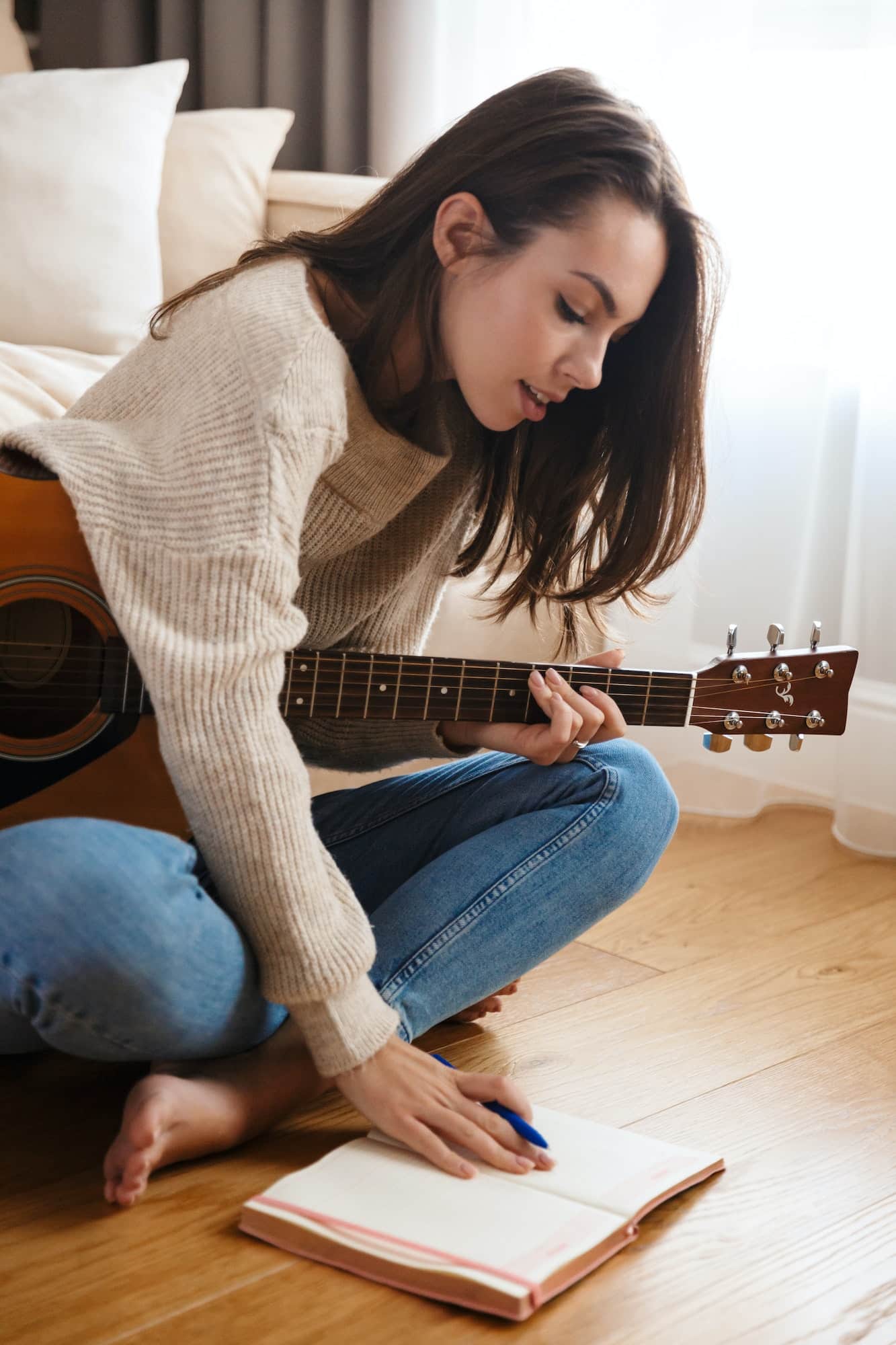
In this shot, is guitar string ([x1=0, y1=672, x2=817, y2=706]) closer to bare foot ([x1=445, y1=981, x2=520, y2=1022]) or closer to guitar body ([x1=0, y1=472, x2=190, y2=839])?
guitar body ([x1=0, y1=472, x2=190, y2=839])

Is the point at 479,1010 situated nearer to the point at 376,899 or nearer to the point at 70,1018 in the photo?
the point at 376,899

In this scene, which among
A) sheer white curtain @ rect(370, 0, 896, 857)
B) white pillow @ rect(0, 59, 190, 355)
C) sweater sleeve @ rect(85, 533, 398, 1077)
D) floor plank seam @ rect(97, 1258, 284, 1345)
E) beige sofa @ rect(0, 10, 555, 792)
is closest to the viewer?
floor plank seam @ rect(97, 1258, 284, 1345)

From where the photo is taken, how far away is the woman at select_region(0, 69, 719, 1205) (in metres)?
0.87

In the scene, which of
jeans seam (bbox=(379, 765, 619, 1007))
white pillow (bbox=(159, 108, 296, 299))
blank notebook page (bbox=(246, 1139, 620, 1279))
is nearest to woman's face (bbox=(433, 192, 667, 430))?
jeans seam (bbox=(379, 765, 619, 1007))

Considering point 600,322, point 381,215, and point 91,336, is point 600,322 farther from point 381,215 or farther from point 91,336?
point 91,336

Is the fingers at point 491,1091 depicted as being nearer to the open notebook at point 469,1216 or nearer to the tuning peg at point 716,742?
the open notebook at point 469,1216

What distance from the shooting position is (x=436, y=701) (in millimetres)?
1143

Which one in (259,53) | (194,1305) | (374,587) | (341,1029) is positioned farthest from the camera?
(259,53)

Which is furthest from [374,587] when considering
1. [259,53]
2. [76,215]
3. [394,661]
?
[259,53]

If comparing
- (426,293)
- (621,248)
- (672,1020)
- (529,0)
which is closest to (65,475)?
(426,293)

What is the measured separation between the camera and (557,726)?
1128mm

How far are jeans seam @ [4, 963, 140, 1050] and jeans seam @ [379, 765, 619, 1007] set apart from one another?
0.71 ft

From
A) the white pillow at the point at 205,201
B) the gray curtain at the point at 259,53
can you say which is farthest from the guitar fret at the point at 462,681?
the gray curtain at the point at 259,53

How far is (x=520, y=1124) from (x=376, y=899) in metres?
0.31
